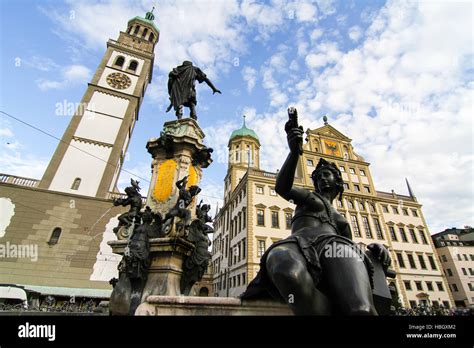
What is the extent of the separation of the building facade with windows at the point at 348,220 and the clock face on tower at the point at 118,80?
56.2 feet

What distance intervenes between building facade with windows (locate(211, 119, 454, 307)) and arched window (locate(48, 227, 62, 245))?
54.8ft

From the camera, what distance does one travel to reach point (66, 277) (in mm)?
14453

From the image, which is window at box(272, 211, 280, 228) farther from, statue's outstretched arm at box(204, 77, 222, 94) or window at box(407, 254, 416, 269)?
statue's outstretched arm at box(204, 77, 222, 94)

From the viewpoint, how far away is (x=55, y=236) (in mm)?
15445

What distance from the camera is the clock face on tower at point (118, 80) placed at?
78.5ft

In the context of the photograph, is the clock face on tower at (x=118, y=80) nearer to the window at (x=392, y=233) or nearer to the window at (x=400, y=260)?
the window at (x=392, y=233)

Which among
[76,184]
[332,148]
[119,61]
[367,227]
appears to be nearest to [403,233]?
[367,227]

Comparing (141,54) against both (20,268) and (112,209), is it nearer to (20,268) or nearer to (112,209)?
(112,209)

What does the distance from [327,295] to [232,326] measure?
2.46ft

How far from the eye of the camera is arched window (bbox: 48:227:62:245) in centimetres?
1510

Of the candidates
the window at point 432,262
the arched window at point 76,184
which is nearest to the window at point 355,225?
the window at point 432,262

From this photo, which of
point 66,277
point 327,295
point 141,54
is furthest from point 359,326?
point 141,54

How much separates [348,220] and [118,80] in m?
32.7

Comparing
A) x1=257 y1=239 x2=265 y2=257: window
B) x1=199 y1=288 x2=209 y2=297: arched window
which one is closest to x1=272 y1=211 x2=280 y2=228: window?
x1=257 y1=239 x2=265 y2=257: window
